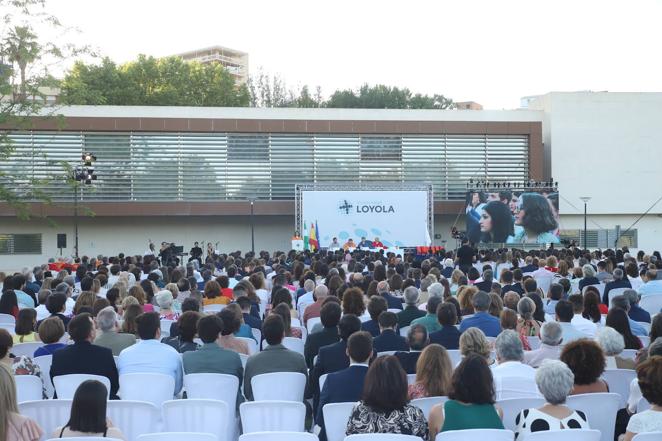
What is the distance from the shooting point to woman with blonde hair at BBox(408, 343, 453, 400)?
578 cm

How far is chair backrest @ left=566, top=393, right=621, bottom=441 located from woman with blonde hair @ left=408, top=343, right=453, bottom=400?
32.3 inches

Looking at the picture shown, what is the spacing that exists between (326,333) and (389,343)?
2.21 feet

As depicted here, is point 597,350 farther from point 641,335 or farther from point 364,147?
point 364,147

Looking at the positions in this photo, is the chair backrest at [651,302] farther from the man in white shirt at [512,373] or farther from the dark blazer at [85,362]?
the dark blazer at [85,362]

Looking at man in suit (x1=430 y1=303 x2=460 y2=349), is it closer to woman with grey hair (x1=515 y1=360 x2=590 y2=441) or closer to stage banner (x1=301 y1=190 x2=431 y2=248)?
woman with grey hair (x1=515 y1=360 x2=590 y2=441)

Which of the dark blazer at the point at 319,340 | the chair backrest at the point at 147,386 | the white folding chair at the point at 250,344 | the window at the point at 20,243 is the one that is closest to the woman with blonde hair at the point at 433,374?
the chair backrest at the point at 147,386

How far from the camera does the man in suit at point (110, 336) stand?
8336mm

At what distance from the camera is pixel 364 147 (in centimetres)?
3872

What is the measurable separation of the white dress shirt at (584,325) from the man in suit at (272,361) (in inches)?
137

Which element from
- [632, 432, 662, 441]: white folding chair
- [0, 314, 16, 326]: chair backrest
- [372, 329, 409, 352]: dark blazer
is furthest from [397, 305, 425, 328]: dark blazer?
[632, 432, 662, 441]: white folding chair

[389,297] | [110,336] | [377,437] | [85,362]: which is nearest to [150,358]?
[85,362]

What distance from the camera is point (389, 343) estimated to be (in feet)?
25.1

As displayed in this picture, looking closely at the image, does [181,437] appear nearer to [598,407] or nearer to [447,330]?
[598,407]

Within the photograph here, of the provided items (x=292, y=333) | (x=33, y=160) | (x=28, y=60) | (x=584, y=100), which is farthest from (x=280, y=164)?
(x=292, y=333)
